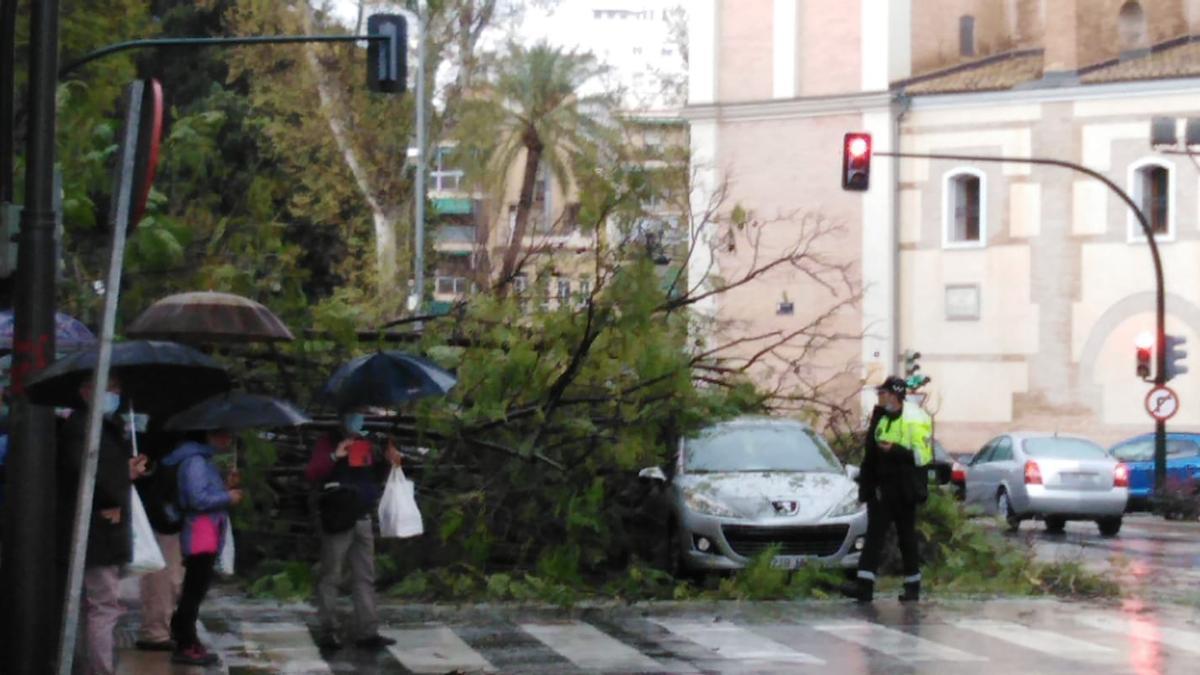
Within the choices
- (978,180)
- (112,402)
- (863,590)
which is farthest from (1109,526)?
(978,180)

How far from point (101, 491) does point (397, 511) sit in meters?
3.32

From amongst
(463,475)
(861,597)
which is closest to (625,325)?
(463,475)

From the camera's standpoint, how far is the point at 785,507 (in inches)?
685

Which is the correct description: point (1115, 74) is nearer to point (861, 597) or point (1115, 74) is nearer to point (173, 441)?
point (861, 597)

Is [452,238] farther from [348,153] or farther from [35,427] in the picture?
[35,427]

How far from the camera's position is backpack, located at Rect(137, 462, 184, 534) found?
12.3m

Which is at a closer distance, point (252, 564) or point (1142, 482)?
point (252, 564)

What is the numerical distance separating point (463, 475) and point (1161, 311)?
2535cm

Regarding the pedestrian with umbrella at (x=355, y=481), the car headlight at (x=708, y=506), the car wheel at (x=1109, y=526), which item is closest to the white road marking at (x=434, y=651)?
the pedestrian with umbrella at (x=355, y=481)

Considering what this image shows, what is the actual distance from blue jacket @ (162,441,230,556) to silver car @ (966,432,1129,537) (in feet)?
59.4

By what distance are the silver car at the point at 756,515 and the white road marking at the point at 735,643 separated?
242 centimetres

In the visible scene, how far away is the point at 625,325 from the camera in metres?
17.1

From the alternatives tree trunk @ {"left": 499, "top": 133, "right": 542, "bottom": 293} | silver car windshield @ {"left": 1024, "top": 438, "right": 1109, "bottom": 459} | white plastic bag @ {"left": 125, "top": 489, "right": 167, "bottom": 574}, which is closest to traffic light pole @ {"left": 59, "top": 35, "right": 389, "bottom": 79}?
tree trunk @ {"left": 499, "top": 133, "right": 542, "bottom": 293}

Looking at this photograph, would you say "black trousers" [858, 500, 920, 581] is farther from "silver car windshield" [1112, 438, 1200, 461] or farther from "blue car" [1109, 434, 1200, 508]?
"silver car windshield" [1112, 438, 1200, 461]
